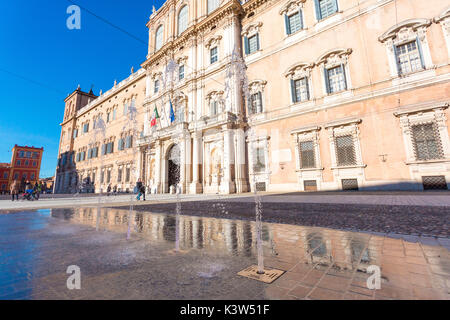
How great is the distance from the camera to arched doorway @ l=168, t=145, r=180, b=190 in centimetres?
1920

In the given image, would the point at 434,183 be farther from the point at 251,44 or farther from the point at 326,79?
the point at 251,44

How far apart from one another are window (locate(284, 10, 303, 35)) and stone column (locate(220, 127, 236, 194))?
9.02 metres

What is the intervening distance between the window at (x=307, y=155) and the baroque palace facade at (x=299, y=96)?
7 cm

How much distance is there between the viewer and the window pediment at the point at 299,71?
1394cm

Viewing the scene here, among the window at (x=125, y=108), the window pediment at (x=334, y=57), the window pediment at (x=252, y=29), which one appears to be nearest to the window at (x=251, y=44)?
the window pediment at (x=252, y=29)

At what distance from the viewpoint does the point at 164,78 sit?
23.1 m

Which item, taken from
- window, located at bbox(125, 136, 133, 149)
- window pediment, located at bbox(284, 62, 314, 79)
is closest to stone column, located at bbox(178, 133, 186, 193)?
window pediment, located at bbox(284, 62, 314, 79)

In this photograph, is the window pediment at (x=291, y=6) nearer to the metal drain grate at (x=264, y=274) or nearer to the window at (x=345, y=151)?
the window at (x=345, y=151)

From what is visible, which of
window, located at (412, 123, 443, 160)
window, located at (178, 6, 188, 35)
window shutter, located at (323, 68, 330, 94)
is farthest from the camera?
window, located at (178, 6, 188, 35)

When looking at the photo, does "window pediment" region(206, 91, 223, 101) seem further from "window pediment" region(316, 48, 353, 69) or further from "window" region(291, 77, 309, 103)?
"window pediment" region(316, 48, 353, 69)

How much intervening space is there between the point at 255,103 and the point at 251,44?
5600 millimetres

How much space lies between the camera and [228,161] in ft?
49.6

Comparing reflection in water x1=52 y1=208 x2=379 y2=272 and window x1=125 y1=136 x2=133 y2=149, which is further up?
window x1=125 y1=136 x2=133 y2=149

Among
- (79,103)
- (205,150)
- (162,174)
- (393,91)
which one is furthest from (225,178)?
(79,103)
